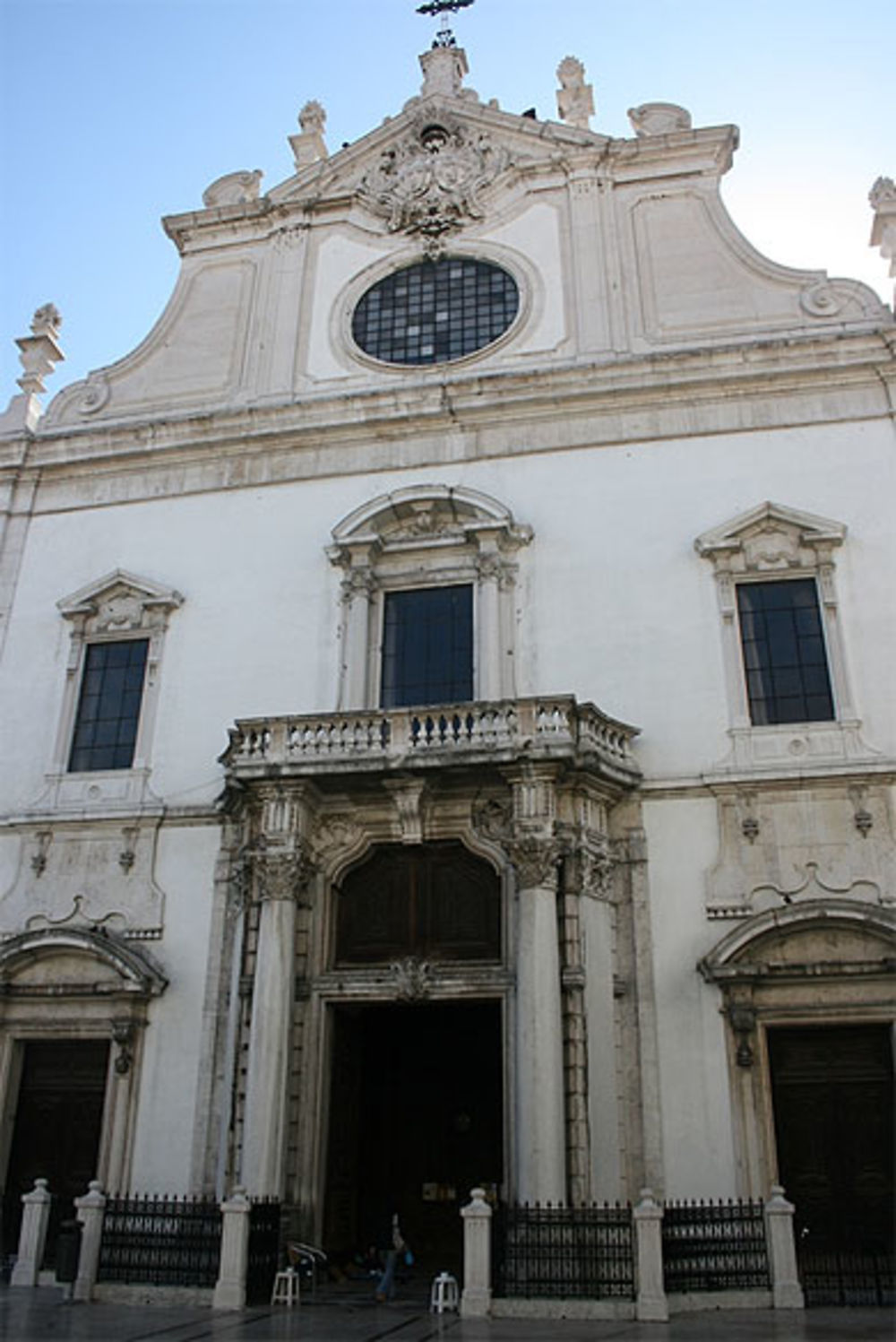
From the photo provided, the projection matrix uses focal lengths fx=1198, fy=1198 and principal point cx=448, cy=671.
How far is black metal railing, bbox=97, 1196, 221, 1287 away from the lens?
13.0 m

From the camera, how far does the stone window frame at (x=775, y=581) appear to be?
1579cm

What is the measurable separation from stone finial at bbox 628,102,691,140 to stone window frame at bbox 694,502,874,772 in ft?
27.3

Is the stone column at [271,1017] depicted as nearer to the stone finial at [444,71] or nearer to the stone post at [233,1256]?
the stone post at [233,1256]

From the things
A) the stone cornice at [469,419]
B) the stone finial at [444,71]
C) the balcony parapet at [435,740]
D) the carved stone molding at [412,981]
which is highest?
the stone finial at [444,71]

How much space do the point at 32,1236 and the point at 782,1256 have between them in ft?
28.2

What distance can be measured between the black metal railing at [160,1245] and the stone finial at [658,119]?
18.5m

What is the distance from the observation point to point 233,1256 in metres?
12.7

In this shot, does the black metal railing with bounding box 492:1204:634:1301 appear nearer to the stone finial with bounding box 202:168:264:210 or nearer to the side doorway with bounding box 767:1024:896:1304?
the side doorway with bounding box 767:1024:896:1304

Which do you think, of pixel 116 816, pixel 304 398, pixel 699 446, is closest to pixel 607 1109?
pixel 116 816

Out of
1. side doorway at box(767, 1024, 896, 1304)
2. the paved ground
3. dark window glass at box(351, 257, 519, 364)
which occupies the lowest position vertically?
the paved ground

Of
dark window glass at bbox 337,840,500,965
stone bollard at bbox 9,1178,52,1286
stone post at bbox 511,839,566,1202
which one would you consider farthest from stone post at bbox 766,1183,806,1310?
stone bollard at bbox 9,1178,52,1286

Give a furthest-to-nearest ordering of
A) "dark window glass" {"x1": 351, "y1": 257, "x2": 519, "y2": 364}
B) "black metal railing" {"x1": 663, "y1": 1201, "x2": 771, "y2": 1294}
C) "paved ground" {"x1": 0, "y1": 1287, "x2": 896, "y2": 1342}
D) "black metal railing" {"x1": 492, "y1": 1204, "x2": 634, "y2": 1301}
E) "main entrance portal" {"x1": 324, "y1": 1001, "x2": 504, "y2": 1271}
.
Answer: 1. "dark window glass" {"x1": 351, "y1": 257, "x2": 519, "y2": 364}
2. "main entrance portal" {"x1": 324, "y1": 1001, "x2": 504, "y2": 1271}
3. "black metal railing" {"x1": 663, "y1": 1201, "x2": 771, "y2": 1294}
4. "black metal railing" {"x1": 492, "y1": 1204, "x2": 634, "y2": 1301}
5. "paved ground" {"x1": 0, "y1": 1287, "x2": 896, "y2": 1342}

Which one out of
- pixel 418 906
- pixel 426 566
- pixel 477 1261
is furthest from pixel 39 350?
pixel 477 1261

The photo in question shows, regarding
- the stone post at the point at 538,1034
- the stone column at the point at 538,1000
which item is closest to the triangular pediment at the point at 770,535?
the stone column at the point at 538,1000
